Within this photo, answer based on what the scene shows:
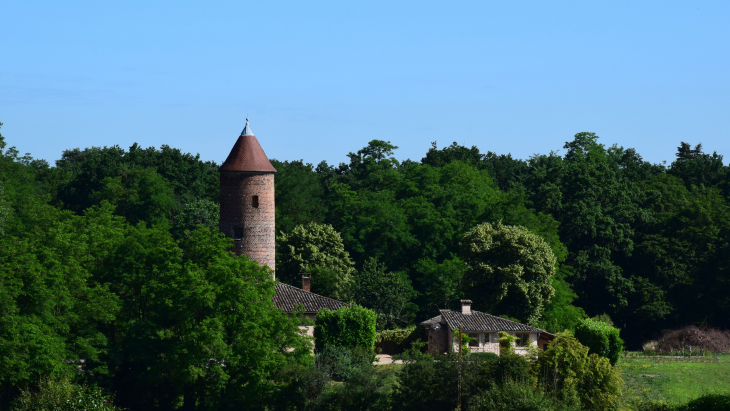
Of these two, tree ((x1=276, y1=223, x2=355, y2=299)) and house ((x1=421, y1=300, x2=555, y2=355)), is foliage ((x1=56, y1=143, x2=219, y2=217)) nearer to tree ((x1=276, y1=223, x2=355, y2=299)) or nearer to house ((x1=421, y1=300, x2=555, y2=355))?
tree ((x1=276, y1=223, x2=355, y2=299))

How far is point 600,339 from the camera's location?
5012 centimetres

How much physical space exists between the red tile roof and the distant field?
74.1 ft

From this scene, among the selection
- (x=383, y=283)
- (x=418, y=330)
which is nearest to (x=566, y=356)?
(x=418, y=330)

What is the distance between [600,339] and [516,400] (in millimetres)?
17839

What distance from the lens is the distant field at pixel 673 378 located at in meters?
43.0

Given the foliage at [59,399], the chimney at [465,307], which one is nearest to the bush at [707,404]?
the chimney at [465,307]

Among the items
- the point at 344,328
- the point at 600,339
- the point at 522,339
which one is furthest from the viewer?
the point at 522,339

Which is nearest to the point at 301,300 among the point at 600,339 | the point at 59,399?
the point at 600,339

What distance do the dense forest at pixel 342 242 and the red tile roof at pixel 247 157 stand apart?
6.69 m

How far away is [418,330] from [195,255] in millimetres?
16696

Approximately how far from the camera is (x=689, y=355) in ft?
200

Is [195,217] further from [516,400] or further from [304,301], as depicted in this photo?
[516,400]

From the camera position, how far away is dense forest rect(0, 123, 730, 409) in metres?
39.9

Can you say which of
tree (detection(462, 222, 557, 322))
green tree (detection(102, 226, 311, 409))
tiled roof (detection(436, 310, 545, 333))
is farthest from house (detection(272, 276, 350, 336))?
tree (detection(462, 222, 557, 322))
